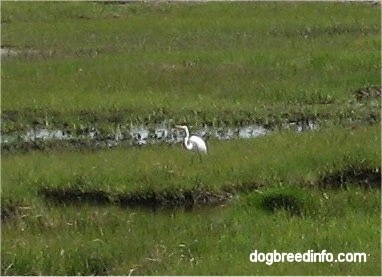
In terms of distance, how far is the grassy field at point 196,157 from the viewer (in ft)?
30.9

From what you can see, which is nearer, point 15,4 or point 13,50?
point 13,50

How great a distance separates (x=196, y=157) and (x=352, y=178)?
2.04 metres

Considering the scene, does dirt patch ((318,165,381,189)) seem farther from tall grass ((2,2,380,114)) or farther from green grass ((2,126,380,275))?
tall grass ((2,2,380,114))

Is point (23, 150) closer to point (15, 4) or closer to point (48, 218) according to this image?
point (48, 218)

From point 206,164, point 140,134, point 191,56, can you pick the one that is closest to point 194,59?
point 191,56

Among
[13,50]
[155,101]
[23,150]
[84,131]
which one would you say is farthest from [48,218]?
[13,50]

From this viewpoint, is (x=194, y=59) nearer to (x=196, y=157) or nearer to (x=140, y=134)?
(x=140, y=134)

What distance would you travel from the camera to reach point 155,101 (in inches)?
677

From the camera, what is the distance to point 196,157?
41.5 feet

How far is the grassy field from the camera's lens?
941 cm

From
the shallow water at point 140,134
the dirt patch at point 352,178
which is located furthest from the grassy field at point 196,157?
the shallow water at point 140,134

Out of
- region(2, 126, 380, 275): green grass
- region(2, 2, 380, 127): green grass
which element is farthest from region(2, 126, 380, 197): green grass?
region(2, 2, 380, 127): green grass

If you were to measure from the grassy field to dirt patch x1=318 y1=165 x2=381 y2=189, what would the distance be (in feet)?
0.06

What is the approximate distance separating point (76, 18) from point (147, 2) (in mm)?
3120
